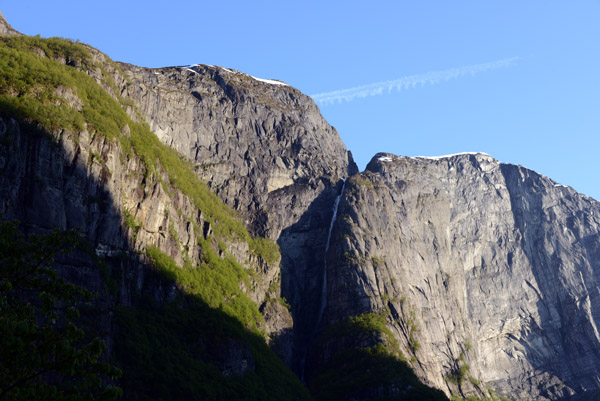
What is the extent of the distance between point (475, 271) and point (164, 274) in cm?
9625

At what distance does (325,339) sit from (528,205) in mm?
84455

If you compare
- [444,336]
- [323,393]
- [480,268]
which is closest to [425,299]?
[444,336]

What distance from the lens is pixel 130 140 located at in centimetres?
8769

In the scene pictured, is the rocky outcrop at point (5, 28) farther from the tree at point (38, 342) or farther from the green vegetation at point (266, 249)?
the tree at point (38, 342)

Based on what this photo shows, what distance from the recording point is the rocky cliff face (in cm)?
12088

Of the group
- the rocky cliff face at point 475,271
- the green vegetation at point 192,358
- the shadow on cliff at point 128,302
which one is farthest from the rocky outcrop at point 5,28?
the rocky cliff face at point 475,271

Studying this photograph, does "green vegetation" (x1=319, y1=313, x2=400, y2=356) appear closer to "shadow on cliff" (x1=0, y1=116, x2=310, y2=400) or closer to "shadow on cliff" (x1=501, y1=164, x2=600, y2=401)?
"shadow on cliff" (x1=0, y1=116, x2=310, y2=400)

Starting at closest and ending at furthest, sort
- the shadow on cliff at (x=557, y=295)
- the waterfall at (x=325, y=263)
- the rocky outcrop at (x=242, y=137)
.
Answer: the waterfall at (x=325, y=263) → the rocky outcrop at (x=242, y=137) → the shadow on cliff at (x=557, y=295)

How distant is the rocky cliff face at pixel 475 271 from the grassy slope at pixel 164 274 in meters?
23.5

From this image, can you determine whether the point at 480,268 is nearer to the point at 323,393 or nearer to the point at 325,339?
the point at 325,339

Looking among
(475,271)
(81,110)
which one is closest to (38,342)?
(81,110)

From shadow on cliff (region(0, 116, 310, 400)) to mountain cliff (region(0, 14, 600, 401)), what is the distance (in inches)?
10.3

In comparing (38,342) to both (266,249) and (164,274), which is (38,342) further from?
(266,249)

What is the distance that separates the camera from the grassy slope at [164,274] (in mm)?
70125
